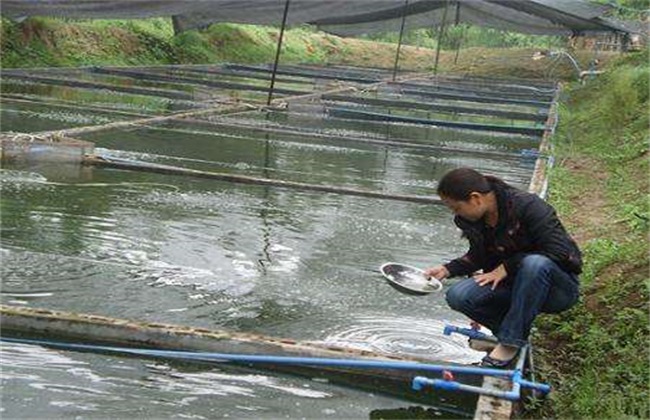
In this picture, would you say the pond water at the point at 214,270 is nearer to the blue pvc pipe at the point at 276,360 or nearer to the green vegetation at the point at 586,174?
the blue pvc pipe at the point at 276,360

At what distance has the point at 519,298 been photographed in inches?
129

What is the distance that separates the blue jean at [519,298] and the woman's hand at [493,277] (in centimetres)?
3

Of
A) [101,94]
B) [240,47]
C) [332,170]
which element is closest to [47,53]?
[101,94]

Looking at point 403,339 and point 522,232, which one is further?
point 403,339

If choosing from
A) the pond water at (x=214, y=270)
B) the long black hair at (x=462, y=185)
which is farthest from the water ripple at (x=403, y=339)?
the long black hair at (x=462, y=185)

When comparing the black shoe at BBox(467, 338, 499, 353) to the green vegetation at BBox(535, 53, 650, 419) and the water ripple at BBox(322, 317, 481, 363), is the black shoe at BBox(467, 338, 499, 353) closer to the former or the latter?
the water ripple at BBox(322, 317, 481, 363)

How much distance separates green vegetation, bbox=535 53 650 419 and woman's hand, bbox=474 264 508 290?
0.47m

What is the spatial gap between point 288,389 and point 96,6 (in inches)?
516

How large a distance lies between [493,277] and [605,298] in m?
1.04

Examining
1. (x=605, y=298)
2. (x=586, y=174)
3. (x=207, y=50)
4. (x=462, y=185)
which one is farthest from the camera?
(x=207, y=50)

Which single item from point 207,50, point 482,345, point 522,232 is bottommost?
point 482,345

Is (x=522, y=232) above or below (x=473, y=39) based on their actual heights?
below

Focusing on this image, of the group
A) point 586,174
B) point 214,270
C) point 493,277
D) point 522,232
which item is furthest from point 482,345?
point 586,174

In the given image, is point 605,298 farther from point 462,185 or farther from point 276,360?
point 276,360
